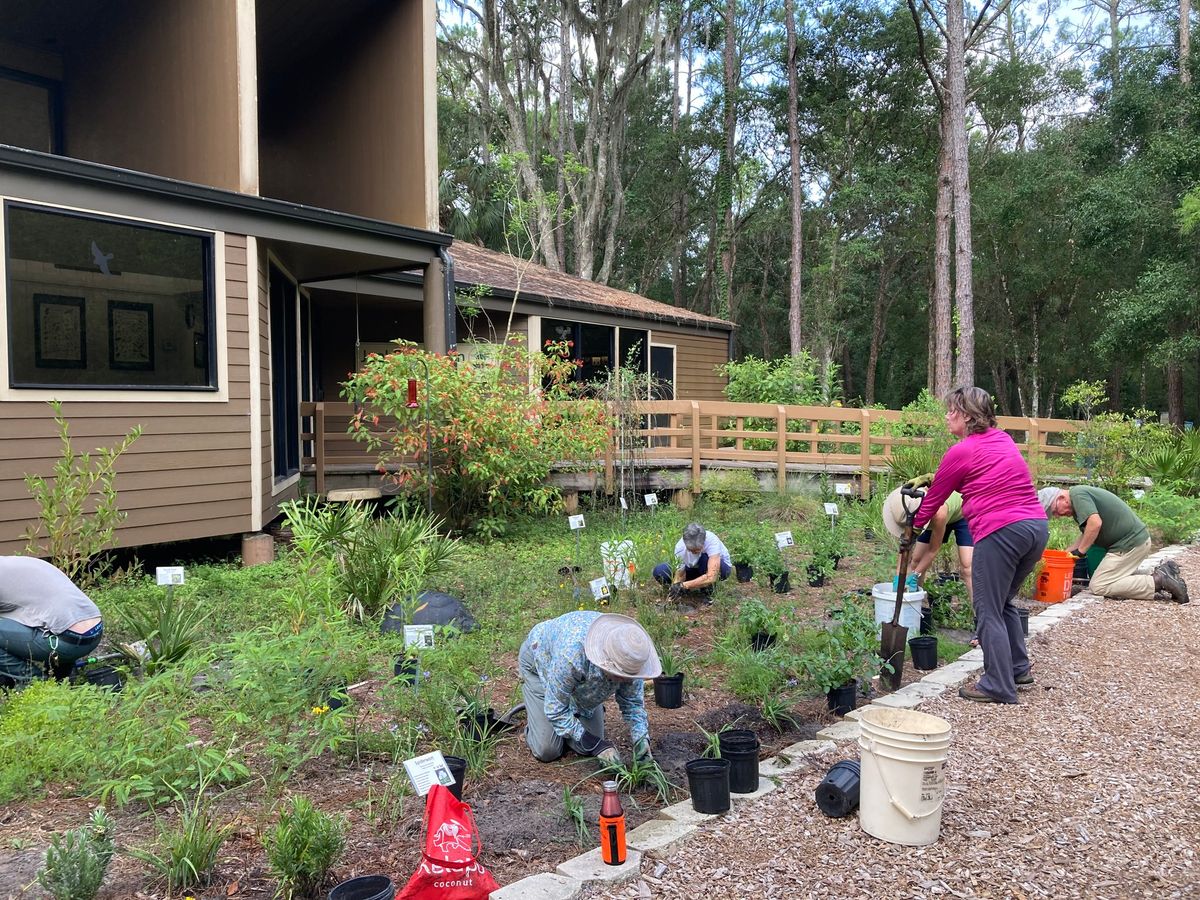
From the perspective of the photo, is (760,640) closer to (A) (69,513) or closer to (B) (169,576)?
(B) (169,576)

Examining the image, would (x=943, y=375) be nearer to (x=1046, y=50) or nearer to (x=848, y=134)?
(x=848, y=134)

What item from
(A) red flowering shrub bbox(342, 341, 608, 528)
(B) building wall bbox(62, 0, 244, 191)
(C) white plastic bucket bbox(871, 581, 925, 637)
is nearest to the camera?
(C) white plastic bucket bbox(871, 581, 925, 637)

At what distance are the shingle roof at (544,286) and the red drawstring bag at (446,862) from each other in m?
11.1

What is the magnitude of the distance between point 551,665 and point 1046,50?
36260 millimetres

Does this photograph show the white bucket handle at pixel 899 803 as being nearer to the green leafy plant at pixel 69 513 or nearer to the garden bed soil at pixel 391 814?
the garden bed soil at pixel 391 814

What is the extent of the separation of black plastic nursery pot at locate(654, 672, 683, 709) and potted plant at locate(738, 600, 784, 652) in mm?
876

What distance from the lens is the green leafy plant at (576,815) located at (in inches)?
120

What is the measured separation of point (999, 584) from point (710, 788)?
7.39 ft

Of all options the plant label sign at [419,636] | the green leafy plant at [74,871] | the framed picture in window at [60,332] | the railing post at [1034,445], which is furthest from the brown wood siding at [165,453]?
the railing post at [1034,445]

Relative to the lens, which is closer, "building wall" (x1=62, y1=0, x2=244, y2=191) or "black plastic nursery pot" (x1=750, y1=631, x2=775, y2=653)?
"black plastic nursery pot" (x1=750, y1=631, x2=775, y2=653)

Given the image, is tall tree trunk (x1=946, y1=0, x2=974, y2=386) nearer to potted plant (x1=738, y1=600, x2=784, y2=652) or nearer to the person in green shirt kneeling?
the person in green shirt kneeling

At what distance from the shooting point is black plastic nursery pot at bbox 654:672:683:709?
4359 mm

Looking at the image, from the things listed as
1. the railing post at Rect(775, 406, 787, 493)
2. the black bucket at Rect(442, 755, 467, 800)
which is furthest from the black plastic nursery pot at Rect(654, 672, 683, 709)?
the railing post at Rect(775, 406, 787, 493)

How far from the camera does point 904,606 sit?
5.37 meters
